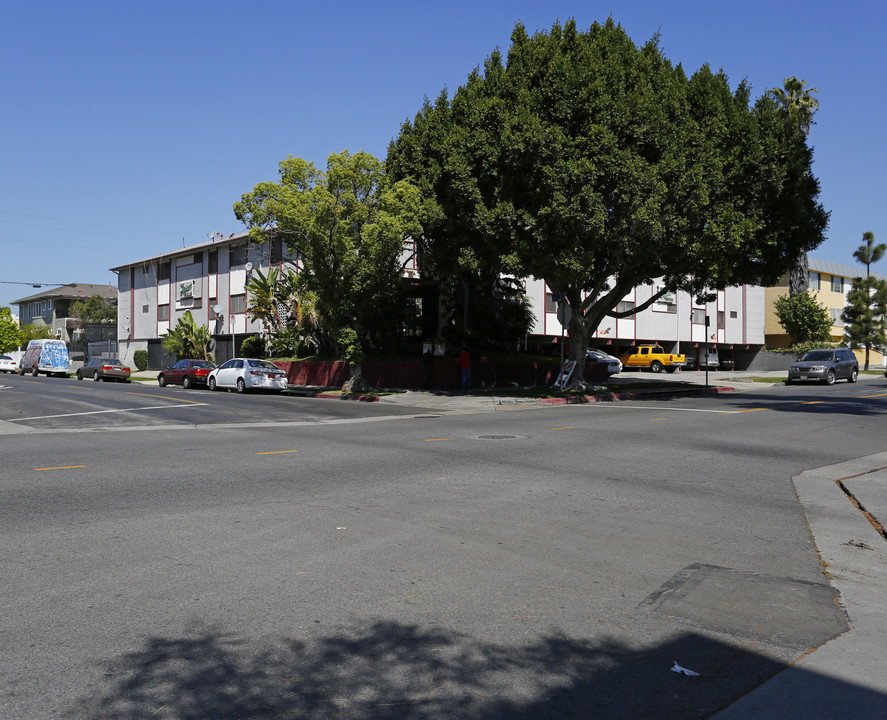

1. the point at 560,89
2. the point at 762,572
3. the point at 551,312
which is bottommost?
the point at 762,572

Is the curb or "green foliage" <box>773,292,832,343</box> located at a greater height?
"green foliage" <box>773,292,832,343</box>

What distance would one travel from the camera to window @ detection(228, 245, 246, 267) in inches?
1893

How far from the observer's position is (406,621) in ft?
14.2

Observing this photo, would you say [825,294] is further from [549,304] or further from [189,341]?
[189,341]

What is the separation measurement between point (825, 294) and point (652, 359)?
31.0 m

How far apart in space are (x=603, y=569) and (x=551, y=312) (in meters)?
43.3

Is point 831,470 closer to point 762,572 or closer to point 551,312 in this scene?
point 762,572

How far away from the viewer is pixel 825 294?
7150 centimetres

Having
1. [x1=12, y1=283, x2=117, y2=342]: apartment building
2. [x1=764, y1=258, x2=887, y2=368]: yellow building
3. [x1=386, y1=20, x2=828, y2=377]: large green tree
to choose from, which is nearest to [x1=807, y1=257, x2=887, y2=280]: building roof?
[x1=764, y1=258, x2=887, y2=368]: yellow building

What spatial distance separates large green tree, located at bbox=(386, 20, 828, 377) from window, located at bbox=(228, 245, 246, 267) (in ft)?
80.7

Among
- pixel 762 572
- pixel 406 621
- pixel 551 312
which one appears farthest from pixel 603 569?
pixel 551 312

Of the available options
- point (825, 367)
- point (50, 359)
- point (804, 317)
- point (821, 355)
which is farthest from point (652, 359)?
point (50, 359)

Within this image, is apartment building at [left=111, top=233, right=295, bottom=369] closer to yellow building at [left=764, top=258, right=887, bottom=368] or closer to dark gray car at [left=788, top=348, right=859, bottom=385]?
dark gray car at [left=788, top=348, right=859, bottom=385]

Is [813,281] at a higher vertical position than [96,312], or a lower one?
higher
